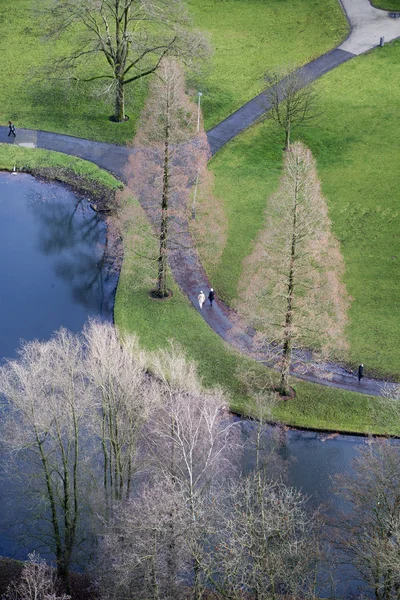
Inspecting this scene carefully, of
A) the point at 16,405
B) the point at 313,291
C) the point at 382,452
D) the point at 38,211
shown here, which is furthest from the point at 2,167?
the point at 382,452

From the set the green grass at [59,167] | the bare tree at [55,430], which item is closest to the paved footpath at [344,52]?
the green grass at [59,167]

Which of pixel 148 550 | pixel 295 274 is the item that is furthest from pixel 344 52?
pixel 148 550

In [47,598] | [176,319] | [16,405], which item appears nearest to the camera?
[47,598]

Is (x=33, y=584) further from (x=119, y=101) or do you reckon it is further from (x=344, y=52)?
(x=344, y=52)

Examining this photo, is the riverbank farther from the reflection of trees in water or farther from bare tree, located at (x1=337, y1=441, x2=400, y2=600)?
the reflection of trees in water

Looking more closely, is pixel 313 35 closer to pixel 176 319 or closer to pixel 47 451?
pixel 176 319

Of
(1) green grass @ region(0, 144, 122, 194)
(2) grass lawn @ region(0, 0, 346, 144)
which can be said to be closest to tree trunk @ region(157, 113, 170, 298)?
(1) green grass @ region(0, 144, 122, 194)
